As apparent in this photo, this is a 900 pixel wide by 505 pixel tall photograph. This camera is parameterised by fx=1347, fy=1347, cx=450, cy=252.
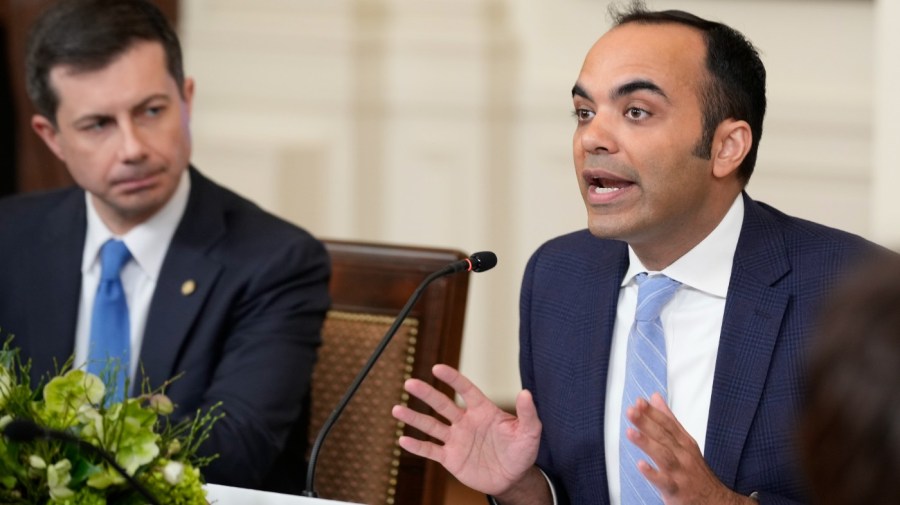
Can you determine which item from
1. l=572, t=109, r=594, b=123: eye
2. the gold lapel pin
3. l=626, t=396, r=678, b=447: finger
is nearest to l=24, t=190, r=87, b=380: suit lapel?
the gold lapel pin

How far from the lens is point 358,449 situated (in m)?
2.36

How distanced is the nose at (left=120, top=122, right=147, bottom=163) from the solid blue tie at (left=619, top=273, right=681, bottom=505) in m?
0.99

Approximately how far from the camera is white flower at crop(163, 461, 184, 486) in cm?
146

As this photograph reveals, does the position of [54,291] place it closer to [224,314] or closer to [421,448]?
[224,314]

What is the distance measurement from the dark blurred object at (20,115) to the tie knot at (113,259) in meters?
1.79

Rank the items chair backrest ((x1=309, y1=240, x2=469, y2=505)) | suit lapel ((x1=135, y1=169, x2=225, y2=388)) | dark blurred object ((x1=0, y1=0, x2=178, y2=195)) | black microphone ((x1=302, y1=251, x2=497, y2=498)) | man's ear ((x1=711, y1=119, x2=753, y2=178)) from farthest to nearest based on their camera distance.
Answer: dark blurred object ((x1=0, y1=0, x2=178, y2=195)) → suit lapel ((x1=135, y1=169, x2=225, y2=388)) → chair backrest ((x1=309, y1=240, x2=469, y2=505)) → man's ear ((x1=711, y1=119, x2=753, y2=178)) → black microphone ((x1=302, y1=251, x2=497, y2=498))

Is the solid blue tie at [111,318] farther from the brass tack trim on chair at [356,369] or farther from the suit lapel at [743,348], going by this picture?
the suit lapel at [743,348]

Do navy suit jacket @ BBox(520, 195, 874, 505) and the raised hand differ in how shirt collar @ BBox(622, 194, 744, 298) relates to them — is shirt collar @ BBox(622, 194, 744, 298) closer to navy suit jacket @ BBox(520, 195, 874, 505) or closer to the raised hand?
navy suit jacket @ BBox(520, 195, 874, 505)

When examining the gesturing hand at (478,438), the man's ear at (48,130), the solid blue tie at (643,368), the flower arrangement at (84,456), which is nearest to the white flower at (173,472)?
the flower arrangement at (84,456)

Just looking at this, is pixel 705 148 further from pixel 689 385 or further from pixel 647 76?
pixel 689 385

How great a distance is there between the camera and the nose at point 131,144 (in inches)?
97.0

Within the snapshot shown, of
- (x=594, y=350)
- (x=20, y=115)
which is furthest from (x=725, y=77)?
(x=20, y=115)

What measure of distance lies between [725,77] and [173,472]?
1.05 metres

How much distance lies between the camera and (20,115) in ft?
13.9
